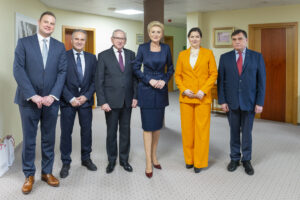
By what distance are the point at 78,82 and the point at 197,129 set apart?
50.7 inches

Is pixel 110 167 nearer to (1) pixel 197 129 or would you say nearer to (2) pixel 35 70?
(1) pixel 197 129

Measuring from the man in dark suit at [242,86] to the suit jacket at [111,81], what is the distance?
100cm

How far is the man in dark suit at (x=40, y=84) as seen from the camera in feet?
→ 8.95

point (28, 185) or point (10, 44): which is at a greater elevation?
point (10, 44)

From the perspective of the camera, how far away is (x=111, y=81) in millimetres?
3199

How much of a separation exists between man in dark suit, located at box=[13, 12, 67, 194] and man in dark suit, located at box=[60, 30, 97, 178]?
207 millimetres

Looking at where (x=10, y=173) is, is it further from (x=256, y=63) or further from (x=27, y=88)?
(x=256, y=63)

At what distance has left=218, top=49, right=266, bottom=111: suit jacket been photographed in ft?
10.5

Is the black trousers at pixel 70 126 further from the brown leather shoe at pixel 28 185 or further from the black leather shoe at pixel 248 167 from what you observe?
the black leather shoe at pixel 248 167

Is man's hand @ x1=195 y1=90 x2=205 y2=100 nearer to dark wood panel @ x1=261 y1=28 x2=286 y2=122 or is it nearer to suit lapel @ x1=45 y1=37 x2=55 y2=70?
suit lapel @ x1=45 y1=37 x2=55 y2=70

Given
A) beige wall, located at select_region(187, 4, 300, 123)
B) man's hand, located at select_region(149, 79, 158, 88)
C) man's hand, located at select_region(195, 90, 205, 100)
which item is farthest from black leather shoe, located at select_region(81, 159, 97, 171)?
beige wall, located at select_region(187, 4, 300, 123)

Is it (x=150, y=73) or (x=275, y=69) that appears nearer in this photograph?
(x=150, y=73)

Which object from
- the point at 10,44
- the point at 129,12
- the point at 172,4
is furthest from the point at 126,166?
the point at 129,12

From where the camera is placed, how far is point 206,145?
131 inches
